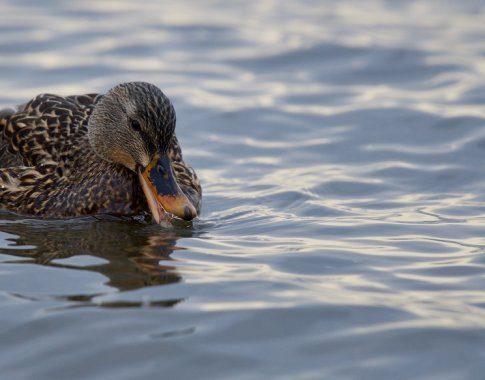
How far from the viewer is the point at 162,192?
8500 millimetres

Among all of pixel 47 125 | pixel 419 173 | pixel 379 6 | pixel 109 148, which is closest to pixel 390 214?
pixel 419 173

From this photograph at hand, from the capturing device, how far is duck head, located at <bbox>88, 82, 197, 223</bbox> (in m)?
8.51

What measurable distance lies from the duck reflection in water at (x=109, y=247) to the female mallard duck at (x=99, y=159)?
197mm

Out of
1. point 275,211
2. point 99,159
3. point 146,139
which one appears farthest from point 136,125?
point 275,211

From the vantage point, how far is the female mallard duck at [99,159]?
28.4 ft

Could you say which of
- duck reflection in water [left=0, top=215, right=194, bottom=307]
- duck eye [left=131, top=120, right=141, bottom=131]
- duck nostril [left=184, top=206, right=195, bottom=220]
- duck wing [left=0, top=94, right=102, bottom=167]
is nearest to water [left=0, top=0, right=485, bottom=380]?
duck reflection in water [left=0, top=215, right=194, bottom=307]

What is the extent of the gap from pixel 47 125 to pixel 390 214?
2.90 metres

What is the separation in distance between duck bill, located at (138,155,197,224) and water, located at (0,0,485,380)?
21 cm

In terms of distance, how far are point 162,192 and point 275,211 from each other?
1150mm

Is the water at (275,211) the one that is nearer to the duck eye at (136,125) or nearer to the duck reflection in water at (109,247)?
the duck reflection in water at (109,247)

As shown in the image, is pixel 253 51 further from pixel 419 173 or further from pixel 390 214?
pixel 390 214

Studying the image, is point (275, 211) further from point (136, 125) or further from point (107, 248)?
point (107, 248)

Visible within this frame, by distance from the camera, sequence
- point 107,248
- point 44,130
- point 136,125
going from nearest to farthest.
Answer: point 107,248 < point 136,125 < point 44,130

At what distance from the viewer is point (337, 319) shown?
651 centimetres
